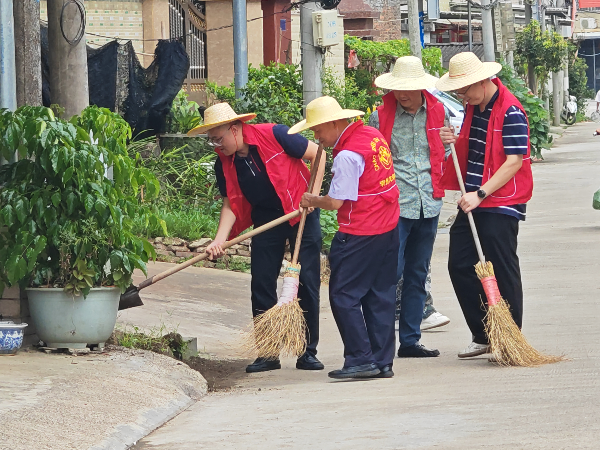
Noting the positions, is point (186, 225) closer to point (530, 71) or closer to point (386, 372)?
point (386, 372)

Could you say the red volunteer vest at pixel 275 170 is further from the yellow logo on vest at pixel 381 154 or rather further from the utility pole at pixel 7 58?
the utility pole at pixel 7 58

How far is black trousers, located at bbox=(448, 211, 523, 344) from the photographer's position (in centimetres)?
734

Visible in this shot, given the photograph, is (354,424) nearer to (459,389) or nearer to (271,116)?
(459,389)

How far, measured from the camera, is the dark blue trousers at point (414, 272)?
7.85m

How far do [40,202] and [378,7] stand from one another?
2686 centimetres

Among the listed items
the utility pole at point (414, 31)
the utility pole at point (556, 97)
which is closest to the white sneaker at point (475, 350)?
the utility pole at point (414, 31)

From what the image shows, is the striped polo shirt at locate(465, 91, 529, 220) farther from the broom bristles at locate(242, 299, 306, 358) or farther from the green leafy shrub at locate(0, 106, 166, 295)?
the green leafy shrub at locate(0, 106, 166, 295)

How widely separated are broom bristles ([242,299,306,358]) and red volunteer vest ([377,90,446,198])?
50.5 inches

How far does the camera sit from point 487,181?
727 cm

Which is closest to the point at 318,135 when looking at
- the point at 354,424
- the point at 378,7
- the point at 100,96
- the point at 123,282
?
the point at 123,282

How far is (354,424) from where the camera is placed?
575 cm

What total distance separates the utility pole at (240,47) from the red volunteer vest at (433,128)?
6498 mm

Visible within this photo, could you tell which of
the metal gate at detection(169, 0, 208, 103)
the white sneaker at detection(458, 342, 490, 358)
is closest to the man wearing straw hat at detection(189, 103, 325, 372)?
the white sneaker at detection(458, 342, 490, 358)

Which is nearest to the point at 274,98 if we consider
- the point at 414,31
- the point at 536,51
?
the point at 414,31
